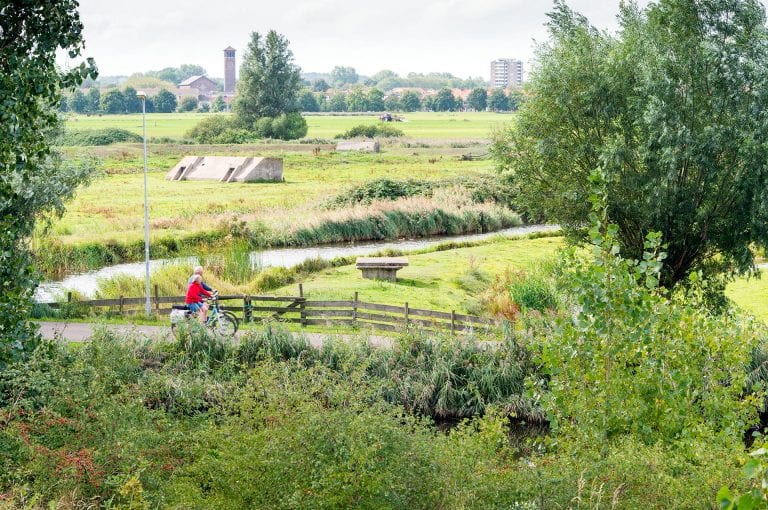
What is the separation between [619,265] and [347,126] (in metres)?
124

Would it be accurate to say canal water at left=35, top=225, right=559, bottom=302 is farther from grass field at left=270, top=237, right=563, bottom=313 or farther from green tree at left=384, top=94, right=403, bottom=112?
green tree at left=384, top=94, right=403, bottom=112

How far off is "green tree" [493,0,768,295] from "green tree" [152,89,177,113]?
14755 cm

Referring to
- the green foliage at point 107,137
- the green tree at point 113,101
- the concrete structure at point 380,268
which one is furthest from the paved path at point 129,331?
the green tree at point 113,101

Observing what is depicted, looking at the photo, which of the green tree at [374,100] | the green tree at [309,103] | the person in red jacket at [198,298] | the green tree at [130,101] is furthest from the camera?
the green tree at [374,100]

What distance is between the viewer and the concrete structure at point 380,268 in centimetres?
3265

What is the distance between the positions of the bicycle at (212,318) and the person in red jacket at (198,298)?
130mm

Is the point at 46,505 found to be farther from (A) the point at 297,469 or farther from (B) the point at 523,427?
(B) the point at 523,427

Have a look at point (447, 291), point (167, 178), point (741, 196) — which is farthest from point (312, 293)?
point (167, 178)

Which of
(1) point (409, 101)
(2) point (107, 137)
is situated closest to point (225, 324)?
(2) point (107, 137)

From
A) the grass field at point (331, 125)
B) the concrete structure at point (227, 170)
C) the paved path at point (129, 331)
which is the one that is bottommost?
the paved path at point (129, 331)

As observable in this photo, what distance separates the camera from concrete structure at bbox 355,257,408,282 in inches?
1285

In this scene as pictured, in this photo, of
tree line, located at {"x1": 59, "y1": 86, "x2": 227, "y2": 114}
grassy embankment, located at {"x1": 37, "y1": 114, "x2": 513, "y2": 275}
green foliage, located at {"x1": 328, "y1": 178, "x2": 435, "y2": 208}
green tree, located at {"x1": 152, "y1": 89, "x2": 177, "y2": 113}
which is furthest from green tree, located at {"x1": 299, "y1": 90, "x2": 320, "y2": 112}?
green foliage, located at {"x1": 328, "y1": 178, "x2": 435, "y2": 208}

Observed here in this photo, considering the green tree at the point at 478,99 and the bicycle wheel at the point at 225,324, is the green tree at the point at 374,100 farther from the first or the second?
the bicycle wheel at the point at 225,324

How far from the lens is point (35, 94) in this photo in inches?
461
